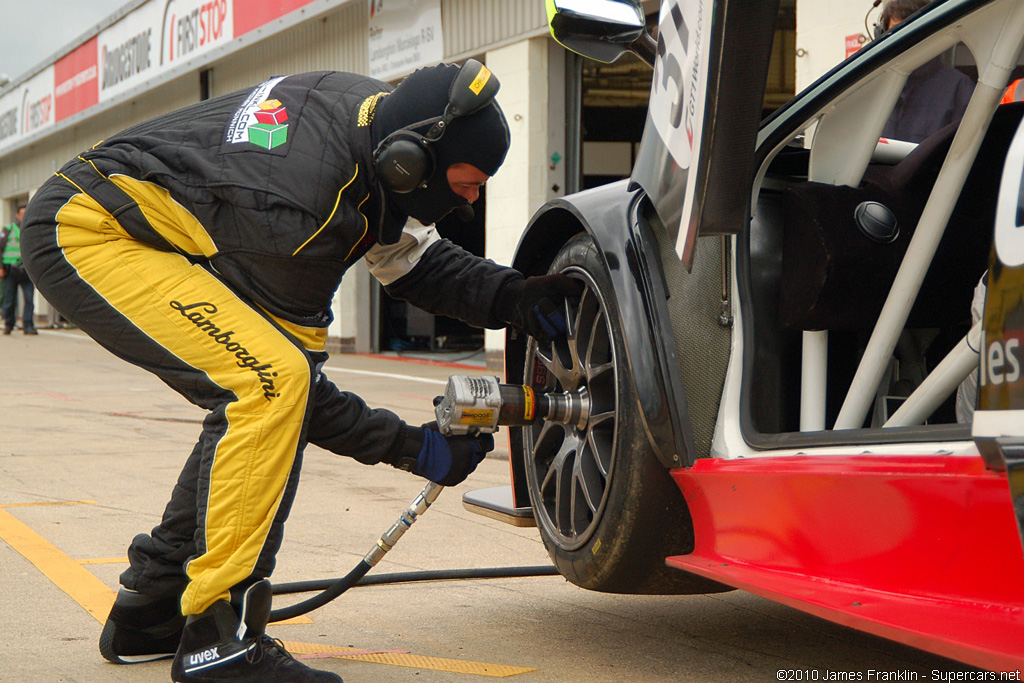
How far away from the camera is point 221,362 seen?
2465 mm

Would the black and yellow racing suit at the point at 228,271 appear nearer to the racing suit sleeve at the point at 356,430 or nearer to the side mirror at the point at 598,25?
the racing suit sleeve at the point at 356,430

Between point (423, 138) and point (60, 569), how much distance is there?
1.83 metres

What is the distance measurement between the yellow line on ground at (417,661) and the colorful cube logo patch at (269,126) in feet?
3.78

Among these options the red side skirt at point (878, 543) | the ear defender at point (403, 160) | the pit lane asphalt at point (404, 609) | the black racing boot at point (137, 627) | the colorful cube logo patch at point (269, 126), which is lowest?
the pit lane asphalt at point (404, 609)

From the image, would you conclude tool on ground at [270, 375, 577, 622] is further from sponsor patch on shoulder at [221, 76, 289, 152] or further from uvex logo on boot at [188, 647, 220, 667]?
sponsor patch on shoulder at [221, 76, 289, 152]

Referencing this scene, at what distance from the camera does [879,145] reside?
2.85 metres

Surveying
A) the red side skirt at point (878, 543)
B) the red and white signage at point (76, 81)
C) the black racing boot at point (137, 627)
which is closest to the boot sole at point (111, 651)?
the black racing boot at point (137, 627)

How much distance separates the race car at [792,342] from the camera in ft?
5.99

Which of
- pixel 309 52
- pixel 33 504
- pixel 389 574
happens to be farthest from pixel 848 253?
pixel 309 52

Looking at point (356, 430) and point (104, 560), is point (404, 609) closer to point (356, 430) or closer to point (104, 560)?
point (356, 430)

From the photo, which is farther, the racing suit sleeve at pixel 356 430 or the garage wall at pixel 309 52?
the garage wall at pixel 309 52

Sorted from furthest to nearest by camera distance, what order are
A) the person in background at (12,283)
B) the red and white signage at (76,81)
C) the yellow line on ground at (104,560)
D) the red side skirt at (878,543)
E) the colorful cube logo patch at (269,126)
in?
the red and white signage at (76,81) < the person in background at (12,283) < the yellow line on ground at (104,560) < the colorful cube logo patch at (269,126) < the red side skirt at (878,543)

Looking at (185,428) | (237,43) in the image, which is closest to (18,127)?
(237,43)

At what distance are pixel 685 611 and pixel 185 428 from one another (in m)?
4.66
